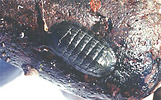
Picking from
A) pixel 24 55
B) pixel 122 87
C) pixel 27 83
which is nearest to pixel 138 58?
pixel 122 87

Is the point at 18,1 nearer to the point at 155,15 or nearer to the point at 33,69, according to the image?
the point at 33,69

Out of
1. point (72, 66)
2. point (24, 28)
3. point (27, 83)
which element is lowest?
point (27, 83)

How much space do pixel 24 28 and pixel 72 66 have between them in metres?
0.34

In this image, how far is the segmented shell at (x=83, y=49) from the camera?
1120 mm

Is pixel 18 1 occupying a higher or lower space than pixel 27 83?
higher

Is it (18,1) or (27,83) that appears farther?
(27,83)

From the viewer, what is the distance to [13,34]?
4.18ft

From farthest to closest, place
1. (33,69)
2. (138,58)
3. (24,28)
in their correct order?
(33,69)
(24,28)
(138,58)

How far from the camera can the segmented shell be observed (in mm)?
1120

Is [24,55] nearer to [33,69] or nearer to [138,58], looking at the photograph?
[33,69]

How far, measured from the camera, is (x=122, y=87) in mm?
1182

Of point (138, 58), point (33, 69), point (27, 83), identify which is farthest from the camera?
point (27, 83)

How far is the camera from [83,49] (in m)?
1.12

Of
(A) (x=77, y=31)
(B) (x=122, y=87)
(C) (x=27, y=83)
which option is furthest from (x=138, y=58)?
(C) (x=27, y=83)
